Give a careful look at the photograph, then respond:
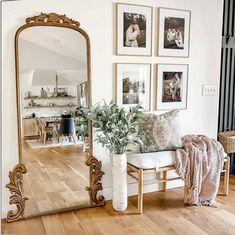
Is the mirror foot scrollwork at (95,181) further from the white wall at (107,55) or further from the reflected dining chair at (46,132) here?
the reflected dining chair at (46,132)

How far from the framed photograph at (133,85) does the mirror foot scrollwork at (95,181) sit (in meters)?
0.70

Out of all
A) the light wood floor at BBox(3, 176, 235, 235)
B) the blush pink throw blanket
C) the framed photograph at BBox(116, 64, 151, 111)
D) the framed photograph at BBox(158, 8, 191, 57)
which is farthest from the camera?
the framed photograph at BBox(158, 8, 191, 57)

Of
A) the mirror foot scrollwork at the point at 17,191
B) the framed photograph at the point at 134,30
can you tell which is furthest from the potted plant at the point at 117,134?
the mirror foot scrollwork at the point at 17,191

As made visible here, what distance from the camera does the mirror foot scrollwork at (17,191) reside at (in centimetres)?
273

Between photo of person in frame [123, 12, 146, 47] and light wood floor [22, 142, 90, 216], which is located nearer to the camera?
light wood floor [22, 142, 90, 216]

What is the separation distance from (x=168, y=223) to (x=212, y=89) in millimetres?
1873

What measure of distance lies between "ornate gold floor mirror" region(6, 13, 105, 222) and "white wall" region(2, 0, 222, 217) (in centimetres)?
8

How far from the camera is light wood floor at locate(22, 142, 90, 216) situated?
283 cm

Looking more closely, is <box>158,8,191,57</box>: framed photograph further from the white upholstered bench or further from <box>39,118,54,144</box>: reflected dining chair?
<box>39,118,54,144</box>: reflected dining chair

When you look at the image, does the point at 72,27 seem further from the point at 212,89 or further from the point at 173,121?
the point at 212,89

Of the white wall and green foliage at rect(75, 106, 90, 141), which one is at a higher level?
the white wall

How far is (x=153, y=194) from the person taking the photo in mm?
3438

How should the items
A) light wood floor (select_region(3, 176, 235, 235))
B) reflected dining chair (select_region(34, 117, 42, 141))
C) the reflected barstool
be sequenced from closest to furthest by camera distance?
light wood floor (select_region(3, 176, 235, 235))
reflected dining chair (select_region(34, 117, 42, 141))
the reflected barstool

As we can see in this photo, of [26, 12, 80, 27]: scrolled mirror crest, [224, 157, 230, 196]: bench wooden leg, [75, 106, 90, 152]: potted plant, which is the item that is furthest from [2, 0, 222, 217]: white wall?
[224, 157, 230, 196]: bench wooden leg
